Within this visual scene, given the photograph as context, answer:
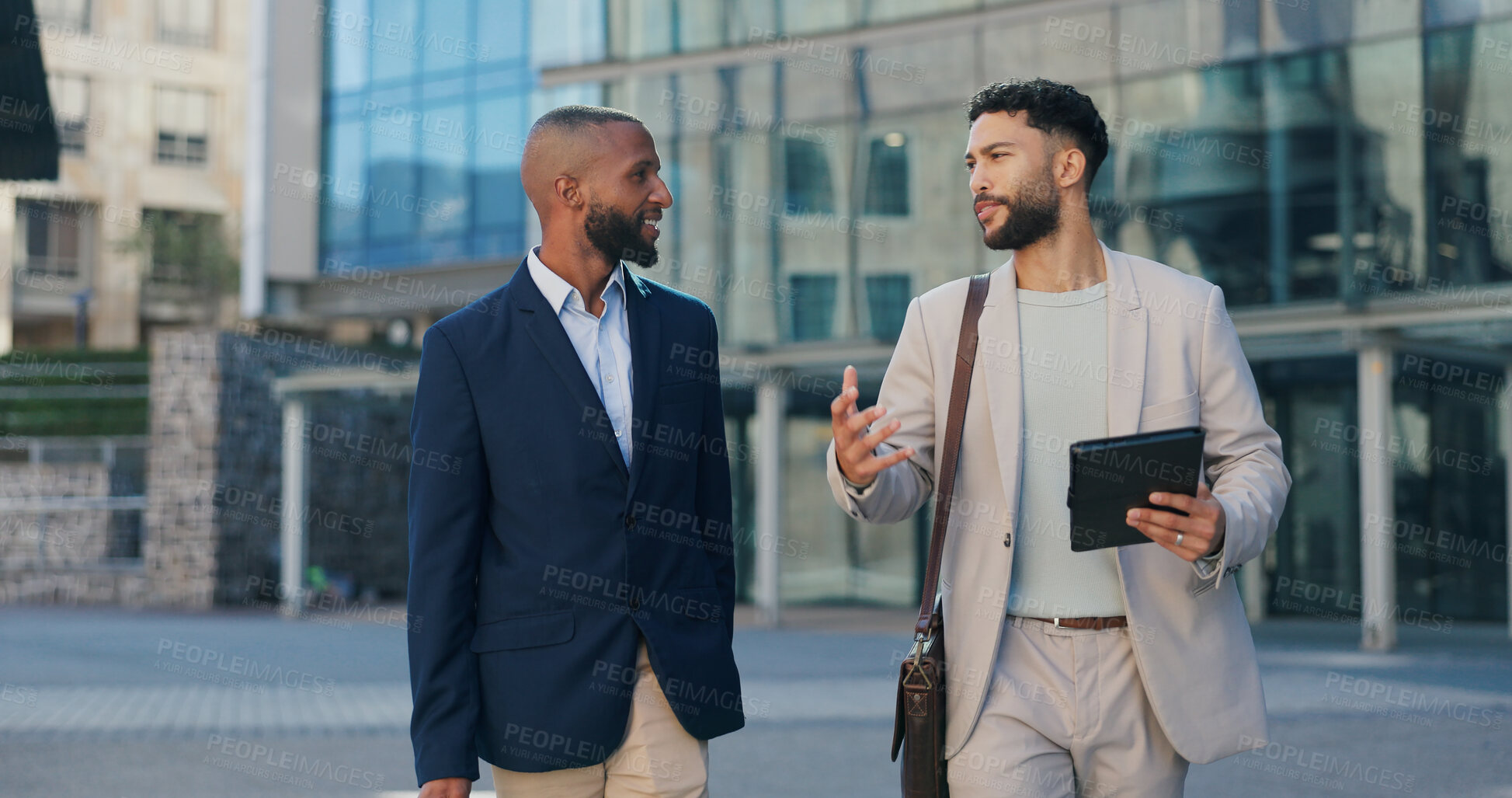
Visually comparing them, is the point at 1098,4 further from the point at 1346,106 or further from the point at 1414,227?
the point at 1414,227

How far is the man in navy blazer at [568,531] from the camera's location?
3.05m

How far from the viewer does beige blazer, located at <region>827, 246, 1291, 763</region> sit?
306 cm

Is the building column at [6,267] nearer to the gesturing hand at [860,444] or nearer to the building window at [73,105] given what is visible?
the building window at [73,105]

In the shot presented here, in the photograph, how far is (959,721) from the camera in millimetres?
3109

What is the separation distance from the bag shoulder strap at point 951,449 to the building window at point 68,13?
162 ft

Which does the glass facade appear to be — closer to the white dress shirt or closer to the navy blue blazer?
the white dress shirt

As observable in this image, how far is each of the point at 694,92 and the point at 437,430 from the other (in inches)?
615

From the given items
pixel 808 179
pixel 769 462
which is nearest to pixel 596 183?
pixel 769 462

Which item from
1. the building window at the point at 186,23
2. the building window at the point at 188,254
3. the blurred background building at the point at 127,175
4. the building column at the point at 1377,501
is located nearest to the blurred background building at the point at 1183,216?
the building column at the point at 1377,501

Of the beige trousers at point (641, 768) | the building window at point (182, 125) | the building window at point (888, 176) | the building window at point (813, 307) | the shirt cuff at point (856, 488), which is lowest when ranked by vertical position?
the beige trousers at point (641, 768)

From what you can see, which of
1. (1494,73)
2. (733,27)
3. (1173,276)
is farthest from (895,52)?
(1173,276)

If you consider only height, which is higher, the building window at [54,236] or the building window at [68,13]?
the building window at [68,13]

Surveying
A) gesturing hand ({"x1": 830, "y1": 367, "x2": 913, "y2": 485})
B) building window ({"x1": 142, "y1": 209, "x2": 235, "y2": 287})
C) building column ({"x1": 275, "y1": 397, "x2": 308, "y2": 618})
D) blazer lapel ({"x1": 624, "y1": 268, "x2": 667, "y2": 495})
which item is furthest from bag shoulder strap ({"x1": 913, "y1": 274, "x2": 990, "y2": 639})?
building window ({"x1": 142, "y1": 209, "x2": 235, "y2": 287})

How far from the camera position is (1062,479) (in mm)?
3203
